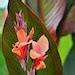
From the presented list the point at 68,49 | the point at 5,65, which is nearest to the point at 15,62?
the point at 5,65

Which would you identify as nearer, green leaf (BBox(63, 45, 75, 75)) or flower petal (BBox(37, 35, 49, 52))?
flower petal (BBox(37, 35, 49, 52))

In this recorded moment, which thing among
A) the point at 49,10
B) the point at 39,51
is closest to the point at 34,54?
the point at 39,51

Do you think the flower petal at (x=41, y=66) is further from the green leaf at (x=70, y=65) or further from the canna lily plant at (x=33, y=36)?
the green leaf at (x=70, y=65)

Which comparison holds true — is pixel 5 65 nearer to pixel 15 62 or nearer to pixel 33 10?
pixel 15 62

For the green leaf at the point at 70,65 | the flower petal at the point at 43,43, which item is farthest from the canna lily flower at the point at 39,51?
the green leaf at the point at 70,65

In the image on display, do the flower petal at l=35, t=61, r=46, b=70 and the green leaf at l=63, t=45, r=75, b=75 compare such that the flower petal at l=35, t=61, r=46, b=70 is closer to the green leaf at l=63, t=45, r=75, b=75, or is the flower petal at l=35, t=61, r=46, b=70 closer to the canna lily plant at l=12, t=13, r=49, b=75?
the canna lily plant at l=12, t=13, r=49, b=75

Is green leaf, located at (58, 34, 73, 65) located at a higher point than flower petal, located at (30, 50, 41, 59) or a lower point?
lower

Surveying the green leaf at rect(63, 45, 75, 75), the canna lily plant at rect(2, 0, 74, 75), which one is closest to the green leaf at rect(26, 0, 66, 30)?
the canna lily plant at rect(2, 0, 74, 75)
